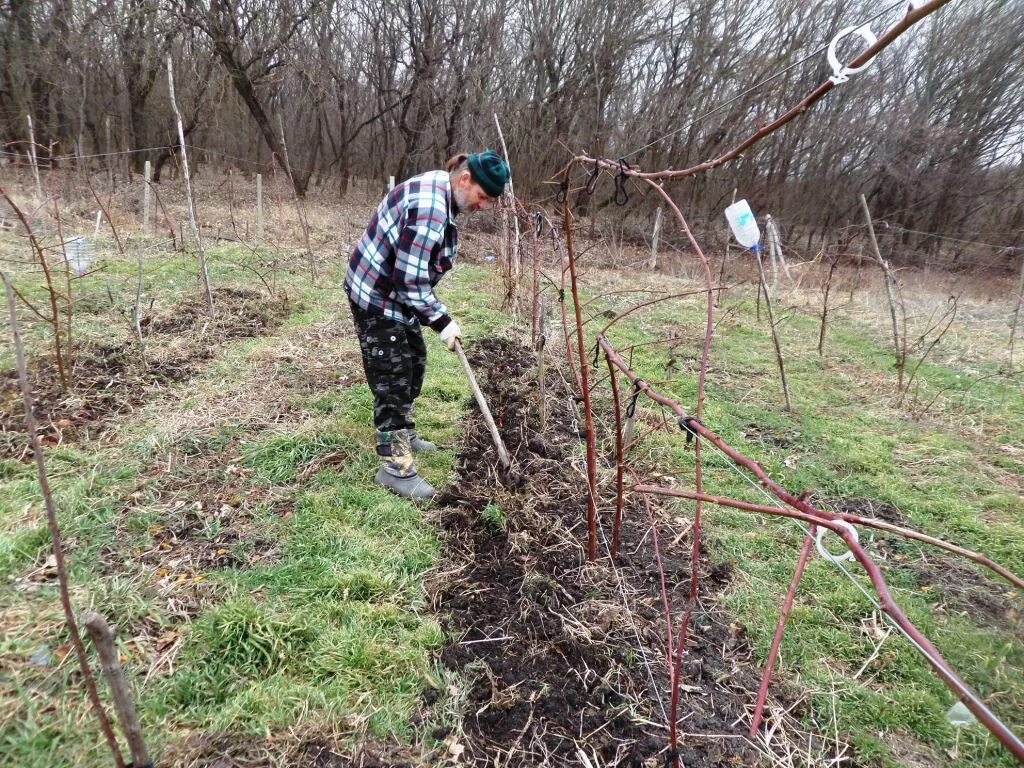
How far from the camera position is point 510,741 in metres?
1.74

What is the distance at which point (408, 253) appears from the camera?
97.5 inches

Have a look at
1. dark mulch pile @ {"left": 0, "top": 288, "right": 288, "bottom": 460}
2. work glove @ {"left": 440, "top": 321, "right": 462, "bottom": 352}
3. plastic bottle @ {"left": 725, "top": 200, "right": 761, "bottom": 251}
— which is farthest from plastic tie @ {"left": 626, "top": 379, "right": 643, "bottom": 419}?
dark mulch pile @ {"left": 0, "top": 288, "right": 288, "bottom": 460}

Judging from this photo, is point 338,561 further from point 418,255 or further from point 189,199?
point 189,199

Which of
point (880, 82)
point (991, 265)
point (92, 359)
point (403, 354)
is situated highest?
point (880, 82)

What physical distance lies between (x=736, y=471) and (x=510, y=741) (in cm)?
248

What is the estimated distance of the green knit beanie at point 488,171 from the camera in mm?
2432

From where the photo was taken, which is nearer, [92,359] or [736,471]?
[736,471]

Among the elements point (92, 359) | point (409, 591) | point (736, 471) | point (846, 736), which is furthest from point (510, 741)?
point (92, 359)

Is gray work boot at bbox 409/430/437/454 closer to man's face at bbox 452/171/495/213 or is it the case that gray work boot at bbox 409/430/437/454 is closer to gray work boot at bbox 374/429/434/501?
gray work boot at bbox 374/429/434/501

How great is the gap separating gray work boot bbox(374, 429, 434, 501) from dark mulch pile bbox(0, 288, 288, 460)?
1.82 m

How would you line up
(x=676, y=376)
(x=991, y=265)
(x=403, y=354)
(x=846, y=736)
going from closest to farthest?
(x=846, y=736) → (x=403, y=354) → (x=676, y=376) → (x=991, y=265)

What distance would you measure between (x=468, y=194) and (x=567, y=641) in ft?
6.70

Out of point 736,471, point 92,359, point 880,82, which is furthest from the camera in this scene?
point 880,82

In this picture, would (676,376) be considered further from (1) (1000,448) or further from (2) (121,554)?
(2) (121,554)
